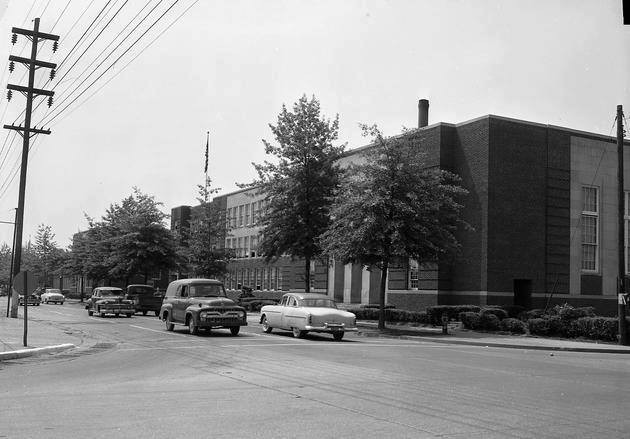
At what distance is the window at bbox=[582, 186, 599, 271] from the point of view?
43719 millimetres

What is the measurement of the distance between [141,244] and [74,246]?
30.4 m

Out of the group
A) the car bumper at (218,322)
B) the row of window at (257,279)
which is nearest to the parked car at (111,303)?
the car bumper at (218,322)

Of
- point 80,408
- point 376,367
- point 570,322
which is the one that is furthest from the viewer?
point 570,322

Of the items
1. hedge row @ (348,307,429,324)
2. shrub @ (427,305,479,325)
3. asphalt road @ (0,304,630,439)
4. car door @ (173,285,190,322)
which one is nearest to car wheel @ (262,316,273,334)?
car door @ (173,285,190,322)

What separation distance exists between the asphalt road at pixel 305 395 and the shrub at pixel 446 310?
15.8 metres

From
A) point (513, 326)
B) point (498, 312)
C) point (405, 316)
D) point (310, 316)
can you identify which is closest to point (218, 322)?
point (310, 316)

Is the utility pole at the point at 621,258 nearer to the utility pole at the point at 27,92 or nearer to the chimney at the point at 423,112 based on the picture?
the chimney at the point at 423,112

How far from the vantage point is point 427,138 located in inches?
1694

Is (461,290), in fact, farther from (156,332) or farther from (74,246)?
(74,246)

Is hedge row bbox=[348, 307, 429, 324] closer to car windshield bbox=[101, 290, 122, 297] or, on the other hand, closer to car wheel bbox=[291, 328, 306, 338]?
car wheel bbox=[291, 328, 306, 338]

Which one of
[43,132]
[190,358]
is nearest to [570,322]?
[190,358]

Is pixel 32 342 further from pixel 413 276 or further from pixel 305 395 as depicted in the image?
pixel 413 276

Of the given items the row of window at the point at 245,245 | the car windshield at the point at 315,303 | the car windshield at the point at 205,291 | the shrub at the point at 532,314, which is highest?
the row of window at the point at 245,245

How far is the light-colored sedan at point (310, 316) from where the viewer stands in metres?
23.3
